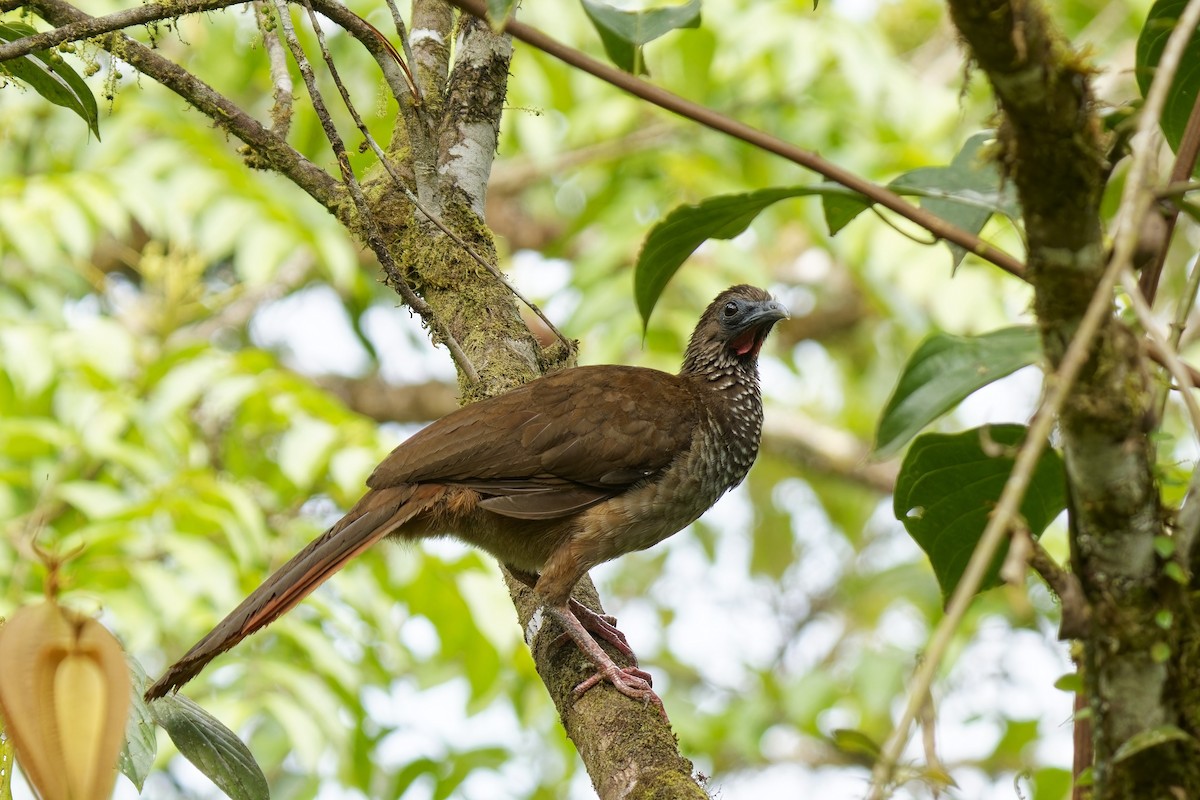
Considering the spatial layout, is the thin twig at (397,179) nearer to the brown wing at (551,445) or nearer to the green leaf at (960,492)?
the brown wing at (551,445)

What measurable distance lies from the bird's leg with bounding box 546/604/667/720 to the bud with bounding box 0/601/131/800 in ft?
5.21

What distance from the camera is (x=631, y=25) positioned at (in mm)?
1729

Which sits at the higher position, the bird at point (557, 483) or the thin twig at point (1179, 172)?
the bird at point (557, 483)

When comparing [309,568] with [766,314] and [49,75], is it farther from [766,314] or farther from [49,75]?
[766,314]

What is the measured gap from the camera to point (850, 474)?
24.8ft

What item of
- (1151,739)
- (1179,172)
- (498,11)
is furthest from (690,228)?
(1151,739)

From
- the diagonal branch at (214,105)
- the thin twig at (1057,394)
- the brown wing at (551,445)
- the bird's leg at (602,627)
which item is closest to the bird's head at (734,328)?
the brown wing at (551,445)

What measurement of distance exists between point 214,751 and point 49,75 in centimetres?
139

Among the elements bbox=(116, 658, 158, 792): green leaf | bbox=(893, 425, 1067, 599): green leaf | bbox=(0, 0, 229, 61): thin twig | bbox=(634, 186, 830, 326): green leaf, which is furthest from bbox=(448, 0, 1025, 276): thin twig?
bbox=(0, 0, 229, 61): thin twig

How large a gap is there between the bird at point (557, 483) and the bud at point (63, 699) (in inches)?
62.6

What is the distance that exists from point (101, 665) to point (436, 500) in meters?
1.94

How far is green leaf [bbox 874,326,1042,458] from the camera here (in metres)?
1.50

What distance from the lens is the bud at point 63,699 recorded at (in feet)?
3.99

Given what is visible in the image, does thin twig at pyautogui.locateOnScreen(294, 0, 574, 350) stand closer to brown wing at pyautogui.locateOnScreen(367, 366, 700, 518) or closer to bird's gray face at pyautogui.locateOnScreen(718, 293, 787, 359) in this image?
brown wing at pyautogui.locateOnScreen(367, 366, 700, 518)
